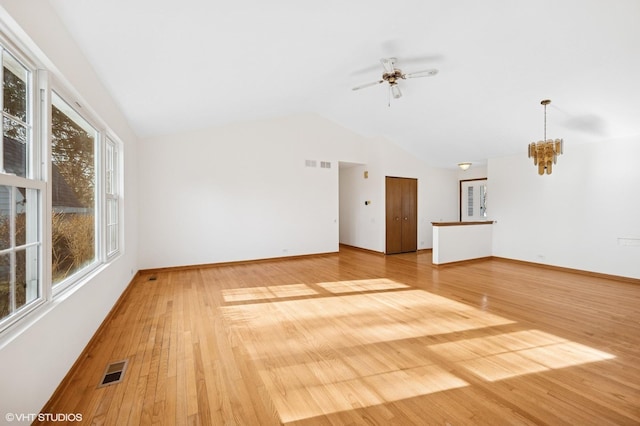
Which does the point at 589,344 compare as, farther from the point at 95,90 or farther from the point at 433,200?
the point at 433,200

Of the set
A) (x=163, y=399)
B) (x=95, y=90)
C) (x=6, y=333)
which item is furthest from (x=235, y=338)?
(x=95, y=90)

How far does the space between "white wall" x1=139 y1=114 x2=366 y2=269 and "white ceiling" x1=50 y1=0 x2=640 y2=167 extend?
0.72m

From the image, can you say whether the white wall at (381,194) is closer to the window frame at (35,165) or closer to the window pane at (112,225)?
the window pane at (112,225)

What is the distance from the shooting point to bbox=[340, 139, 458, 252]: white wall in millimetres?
7578

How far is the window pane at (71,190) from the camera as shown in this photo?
225 centimetres

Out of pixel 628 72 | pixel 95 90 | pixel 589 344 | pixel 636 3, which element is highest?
pixel 636 3

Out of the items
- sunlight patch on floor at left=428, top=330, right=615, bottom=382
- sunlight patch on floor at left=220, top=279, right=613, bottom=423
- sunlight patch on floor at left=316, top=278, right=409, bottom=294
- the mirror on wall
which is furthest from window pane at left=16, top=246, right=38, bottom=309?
the mirror on wall

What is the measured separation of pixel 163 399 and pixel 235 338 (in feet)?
3.03

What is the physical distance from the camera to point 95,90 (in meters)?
2.79

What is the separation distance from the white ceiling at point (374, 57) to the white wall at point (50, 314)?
22 centimetres

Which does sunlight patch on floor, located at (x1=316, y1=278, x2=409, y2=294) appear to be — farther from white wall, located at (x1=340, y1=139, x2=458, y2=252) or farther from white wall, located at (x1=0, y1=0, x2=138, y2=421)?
white wall, located at (x1=0, y1=0, x2=138, y2=421)

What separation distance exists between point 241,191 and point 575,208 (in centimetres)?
712

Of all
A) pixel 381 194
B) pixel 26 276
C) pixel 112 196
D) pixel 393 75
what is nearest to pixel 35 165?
pixel 26 276

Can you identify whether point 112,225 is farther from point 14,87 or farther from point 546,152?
point 546,152
